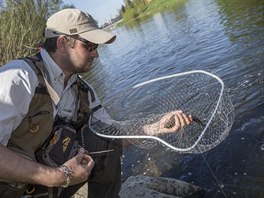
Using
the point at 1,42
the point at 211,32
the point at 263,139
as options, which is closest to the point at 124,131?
the point at 263,139

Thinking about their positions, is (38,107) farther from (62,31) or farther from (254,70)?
(254,70)

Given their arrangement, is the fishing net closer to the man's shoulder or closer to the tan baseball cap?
the tan baseball cap

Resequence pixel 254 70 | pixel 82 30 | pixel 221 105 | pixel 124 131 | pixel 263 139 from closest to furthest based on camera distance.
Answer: pixel 82 30 < pixel 221 105 < pixel 124 131 < pixel 263 139 < pixel 254 70

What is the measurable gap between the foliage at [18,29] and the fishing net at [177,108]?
19.3ft

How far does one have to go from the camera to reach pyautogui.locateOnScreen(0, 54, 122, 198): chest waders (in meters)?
3.01

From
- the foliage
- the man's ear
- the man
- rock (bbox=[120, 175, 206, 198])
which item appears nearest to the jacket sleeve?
the man

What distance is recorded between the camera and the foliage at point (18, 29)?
15688 mm

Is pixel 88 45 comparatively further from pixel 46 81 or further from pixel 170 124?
pixel 170 124

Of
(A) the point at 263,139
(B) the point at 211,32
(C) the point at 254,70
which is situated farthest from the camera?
(B) the point at 211,32

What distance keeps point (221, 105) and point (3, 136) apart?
252 cm

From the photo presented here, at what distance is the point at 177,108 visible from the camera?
677 centimetres

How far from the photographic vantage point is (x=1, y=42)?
51.8ft

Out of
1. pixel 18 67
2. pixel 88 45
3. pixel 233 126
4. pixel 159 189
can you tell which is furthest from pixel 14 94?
pixel 233 126

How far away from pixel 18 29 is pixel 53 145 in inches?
598
